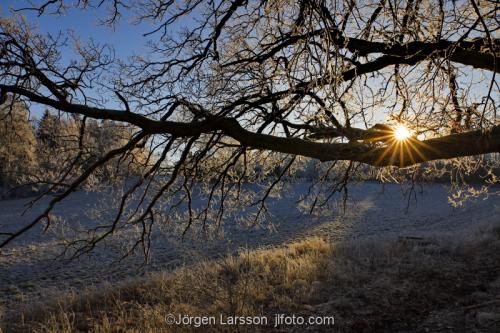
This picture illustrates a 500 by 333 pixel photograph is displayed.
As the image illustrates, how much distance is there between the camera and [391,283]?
299 inches

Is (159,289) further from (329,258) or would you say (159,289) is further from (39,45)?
(39,45)

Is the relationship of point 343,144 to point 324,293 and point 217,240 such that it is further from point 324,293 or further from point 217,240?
point 217,240

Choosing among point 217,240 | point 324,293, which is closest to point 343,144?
point 324,293

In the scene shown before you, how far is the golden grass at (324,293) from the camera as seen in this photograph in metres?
6.04

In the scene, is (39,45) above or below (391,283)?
above

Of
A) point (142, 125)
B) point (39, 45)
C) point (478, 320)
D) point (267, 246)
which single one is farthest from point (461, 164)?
point (267, 246)

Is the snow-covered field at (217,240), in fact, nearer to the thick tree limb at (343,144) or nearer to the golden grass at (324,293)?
the golden grass at (324,293)

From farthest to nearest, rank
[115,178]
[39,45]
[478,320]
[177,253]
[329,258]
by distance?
[177,253] → [329,258] → [115,178] → [478,320] → [39,45]

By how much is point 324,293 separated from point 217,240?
1139 cm

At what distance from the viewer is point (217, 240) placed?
18422 millimetres

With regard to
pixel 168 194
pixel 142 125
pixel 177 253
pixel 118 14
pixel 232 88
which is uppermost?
pixel 118 14

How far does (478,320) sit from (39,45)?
650 cm

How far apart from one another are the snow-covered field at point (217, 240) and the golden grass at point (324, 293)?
1103 millimetres

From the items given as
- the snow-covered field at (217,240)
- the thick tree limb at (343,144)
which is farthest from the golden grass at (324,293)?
the thick tree limb at (343,144)
